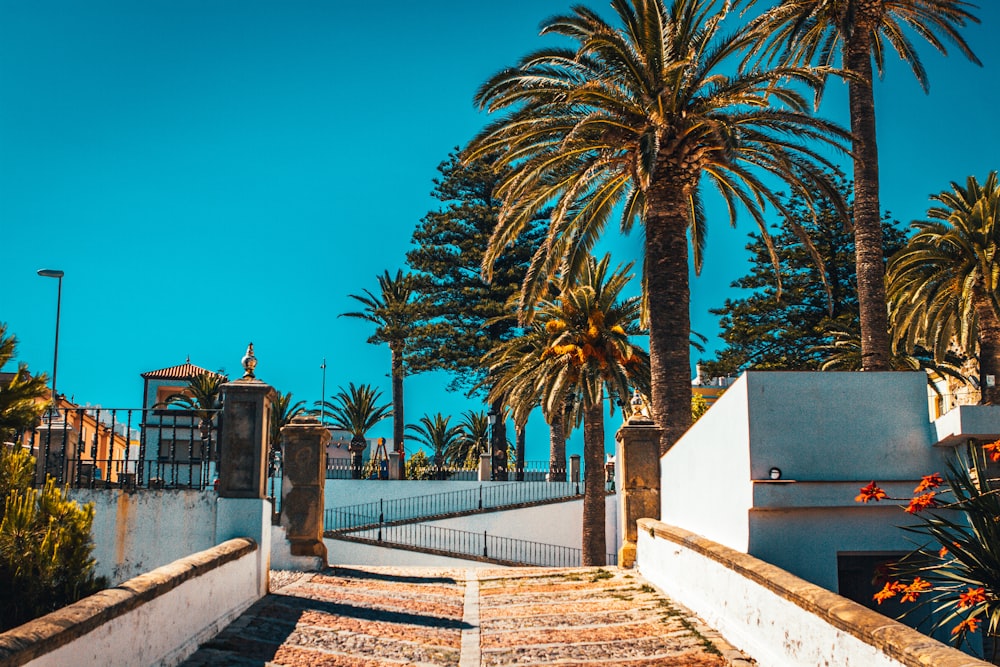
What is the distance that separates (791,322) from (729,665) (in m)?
37.8

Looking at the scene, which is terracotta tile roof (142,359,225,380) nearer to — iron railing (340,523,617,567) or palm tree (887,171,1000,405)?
iron railing (340,523,617,567)

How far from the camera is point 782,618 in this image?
8445 mm

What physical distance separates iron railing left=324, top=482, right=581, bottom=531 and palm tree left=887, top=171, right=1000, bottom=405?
15.9 metres

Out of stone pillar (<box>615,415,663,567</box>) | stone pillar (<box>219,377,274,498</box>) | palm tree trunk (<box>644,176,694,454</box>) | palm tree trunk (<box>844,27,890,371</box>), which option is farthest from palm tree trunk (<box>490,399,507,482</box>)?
stone pillar (<box>219,377,274,498</box>)

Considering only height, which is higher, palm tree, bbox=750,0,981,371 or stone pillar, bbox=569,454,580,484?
palm tree, bbox=750,0,981,371

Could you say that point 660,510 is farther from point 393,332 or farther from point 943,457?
point 393,332

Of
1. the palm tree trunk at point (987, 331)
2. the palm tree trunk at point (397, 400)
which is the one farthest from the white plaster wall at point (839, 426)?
the palm tree trunk at point (397, 400)

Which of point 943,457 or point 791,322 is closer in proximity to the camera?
point 943,457

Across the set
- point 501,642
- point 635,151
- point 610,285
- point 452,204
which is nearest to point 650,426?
point 635,151

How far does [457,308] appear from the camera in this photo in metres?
50.8

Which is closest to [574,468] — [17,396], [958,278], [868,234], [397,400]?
[397,400]

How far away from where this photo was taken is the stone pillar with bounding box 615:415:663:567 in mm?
15828

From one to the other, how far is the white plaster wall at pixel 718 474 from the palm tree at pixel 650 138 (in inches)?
170

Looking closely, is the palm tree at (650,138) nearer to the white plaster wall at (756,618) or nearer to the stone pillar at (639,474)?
the stone pillar at (639,474)
